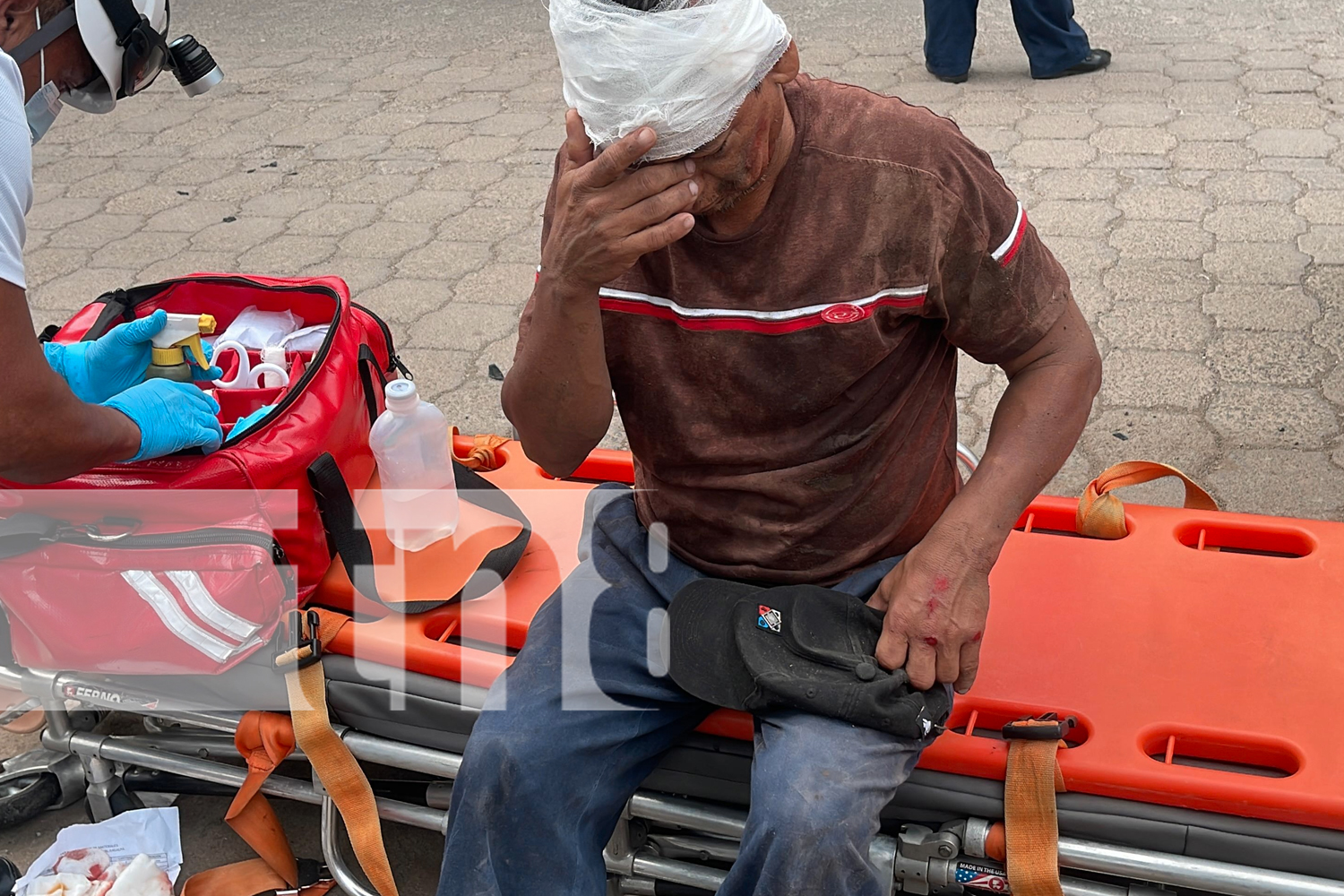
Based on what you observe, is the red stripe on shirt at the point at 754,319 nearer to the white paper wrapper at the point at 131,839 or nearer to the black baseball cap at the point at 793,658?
the black baseball cap at the point at 793,658

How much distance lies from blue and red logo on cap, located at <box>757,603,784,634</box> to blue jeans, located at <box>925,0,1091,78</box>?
4550mm

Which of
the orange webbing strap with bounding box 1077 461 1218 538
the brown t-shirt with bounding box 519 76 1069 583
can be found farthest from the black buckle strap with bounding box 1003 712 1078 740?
the orange webbing strap with bounding box 1077 461 1218 538

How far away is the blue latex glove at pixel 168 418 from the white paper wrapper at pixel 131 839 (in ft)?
2.54

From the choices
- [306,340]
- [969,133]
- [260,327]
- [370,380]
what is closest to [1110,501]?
[370,380]

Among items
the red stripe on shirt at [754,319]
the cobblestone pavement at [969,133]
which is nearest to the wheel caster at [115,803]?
the cobblestone pavement at [969,133]

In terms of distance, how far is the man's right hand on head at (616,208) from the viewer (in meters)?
1.61

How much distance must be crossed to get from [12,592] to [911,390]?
160cm

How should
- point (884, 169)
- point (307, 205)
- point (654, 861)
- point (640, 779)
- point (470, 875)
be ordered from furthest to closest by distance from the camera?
point (307, 205) < point (654, 861) < point (640, 779) < point (470, 875) < point (884, 169)

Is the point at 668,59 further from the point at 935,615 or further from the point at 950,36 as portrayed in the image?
the point at 950,36

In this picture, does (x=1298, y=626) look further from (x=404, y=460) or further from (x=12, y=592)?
(x=12, y=592)

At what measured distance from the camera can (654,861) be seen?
6.68 feet

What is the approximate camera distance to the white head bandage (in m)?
1.55

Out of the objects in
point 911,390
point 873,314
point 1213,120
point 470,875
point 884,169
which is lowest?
point 1213,120

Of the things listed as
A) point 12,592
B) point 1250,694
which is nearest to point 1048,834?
point 1250,694
